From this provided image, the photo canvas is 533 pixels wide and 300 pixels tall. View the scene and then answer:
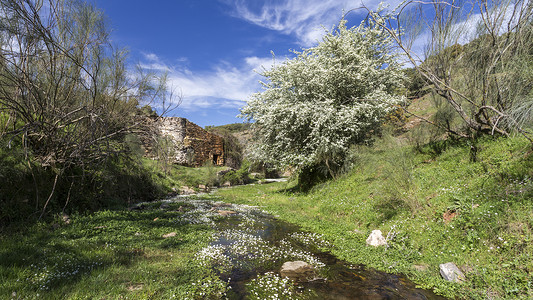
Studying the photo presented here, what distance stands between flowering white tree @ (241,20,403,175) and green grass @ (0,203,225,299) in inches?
341

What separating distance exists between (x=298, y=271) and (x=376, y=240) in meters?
2.66

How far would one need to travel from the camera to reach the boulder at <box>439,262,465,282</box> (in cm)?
451

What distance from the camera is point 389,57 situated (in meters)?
15.1

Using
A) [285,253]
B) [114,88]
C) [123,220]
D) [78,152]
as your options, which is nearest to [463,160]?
[285,253]

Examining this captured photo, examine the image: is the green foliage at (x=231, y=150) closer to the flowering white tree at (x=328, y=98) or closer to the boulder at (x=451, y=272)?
the flowering white tree at (x=328, y=98)

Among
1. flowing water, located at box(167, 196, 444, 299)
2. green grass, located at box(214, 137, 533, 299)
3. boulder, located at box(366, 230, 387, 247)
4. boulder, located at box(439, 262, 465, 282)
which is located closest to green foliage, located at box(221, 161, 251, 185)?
green grass, located at box(214, 137, 533, 299)

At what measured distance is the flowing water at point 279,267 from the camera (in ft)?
14.5

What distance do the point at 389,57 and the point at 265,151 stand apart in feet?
31.6

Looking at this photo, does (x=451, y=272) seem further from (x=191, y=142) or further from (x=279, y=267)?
(x=191, y=142)

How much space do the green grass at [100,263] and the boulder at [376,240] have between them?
4.23 m

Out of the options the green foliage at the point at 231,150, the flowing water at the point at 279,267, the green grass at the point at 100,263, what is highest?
the green foliage at the point at 231,150

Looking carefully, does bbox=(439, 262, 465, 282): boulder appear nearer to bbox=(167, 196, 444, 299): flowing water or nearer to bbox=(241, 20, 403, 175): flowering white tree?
bbox=(167, 196, 444, 299): flowing water

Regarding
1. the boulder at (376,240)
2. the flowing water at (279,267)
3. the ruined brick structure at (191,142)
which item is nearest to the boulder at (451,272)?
the flowing water at (279,267)

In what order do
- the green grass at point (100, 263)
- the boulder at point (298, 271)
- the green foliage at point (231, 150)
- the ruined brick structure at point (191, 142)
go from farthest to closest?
the green foliage at point (231, 150)
the ruined brick structure at point (191, 142)
the boulder at point (298, 271)
the green grass at point (100, 263)
